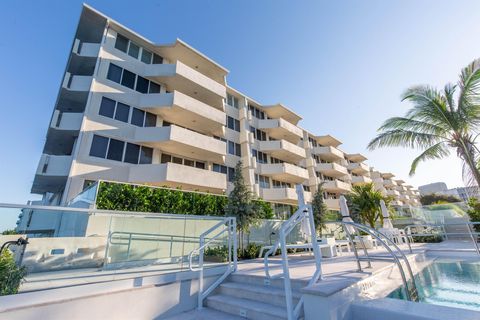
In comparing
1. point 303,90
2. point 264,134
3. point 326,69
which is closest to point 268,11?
point 326,69

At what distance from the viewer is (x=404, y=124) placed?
1001cm

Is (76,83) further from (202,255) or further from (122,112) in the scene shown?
(202,255)

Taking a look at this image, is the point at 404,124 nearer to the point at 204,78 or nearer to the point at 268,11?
the point at 268,11

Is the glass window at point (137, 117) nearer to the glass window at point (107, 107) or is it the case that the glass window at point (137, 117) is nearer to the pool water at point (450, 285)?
the glass window at point (107, 107)

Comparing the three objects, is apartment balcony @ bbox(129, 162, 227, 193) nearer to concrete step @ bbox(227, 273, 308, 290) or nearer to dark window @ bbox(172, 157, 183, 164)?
dark window @ bbox(172, 157, 183, 164)

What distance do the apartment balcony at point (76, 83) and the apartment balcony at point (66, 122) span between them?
77.3 inches

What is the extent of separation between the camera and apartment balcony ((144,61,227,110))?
55.0ft

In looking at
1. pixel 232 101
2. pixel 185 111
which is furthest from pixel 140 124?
pixel 232 101

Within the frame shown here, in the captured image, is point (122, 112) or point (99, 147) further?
point (122, 112)

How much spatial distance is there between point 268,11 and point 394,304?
11.9 metres

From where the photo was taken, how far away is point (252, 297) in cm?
433

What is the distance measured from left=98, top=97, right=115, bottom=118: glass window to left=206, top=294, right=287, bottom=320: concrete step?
13.7m

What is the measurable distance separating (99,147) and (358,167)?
132ft

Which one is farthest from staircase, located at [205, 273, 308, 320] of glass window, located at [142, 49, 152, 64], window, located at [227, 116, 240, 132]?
glass window, located at [142, 49, 152, 64]
